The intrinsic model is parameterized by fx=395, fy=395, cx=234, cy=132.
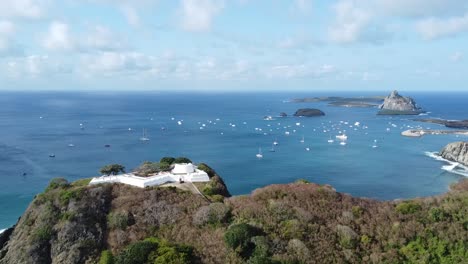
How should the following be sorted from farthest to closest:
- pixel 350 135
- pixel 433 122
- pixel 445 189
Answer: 1. pixel 433 122
2. pixel 350 135
3. pixel 445 189

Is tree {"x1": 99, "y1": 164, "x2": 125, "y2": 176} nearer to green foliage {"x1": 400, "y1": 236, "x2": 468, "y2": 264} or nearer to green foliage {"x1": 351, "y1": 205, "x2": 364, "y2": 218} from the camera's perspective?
green foliage {"x1": 351, "y1": 205, "x2": 364, "y2": 218}

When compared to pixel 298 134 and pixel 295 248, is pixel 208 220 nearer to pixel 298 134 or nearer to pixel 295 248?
pixel 295 248

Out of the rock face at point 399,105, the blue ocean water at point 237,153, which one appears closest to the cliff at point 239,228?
the blue ocean water at point 237,153

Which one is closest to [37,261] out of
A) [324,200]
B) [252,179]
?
[324,200]

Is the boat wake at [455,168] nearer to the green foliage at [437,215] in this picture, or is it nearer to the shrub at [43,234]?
the green foliage at [437,215]

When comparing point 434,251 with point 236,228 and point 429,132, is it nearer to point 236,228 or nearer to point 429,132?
point 236,228
